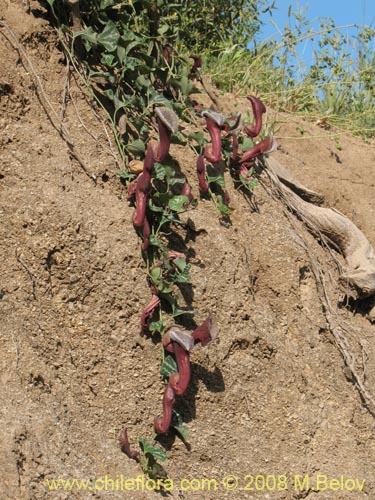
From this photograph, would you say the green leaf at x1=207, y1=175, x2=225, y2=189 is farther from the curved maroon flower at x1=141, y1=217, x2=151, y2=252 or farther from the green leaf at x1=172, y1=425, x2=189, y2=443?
the green leaf at x1=172, y1=425, x2=189, y2=443

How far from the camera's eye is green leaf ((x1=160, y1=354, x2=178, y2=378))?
10.8ft

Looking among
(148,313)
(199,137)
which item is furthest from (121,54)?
(148,313)

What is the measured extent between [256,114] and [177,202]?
34.5 inches

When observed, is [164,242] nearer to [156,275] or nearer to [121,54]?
[156,275]

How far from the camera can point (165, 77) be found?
13.5 feet

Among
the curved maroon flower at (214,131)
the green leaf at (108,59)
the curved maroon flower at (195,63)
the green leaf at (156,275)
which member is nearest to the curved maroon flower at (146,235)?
the green leaf at (156,275)

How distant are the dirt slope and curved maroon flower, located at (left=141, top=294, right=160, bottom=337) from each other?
54 mm

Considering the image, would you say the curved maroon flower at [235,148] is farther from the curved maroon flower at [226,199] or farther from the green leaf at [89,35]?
the green leaf at [89,35]

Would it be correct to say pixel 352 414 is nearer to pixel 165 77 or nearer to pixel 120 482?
pixel 120 482

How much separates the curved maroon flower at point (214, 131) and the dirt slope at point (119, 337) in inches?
5.8

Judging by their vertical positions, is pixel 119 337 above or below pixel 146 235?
below

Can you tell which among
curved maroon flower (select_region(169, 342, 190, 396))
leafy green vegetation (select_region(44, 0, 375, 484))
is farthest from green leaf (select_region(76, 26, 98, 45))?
curved maroon flower (select_region(169, 342, 190, 396))

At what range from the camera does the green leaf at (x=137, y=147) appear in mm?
3635

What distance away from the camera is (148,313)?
3330mm
